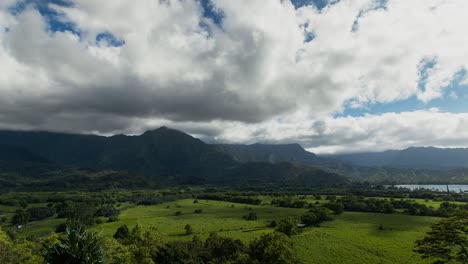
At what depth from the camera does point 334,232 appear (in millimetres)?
138875

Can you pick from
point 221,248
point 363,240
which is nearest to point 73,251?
point 221,248

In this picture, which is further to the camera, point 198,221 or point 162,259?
point 198,221

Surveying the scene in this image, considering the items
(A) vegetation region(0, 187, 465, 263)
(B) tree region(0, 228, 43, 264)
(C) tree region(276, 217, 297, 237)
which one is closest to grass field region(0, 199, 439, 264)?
(A) vegetation region(0, 187, 465, 263)

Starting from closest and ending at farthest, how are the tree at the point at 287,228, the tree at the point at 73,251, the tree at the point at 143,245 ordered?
the tree at the point at 73,251 → the tree at the point at 143,245 → the tree at the point at 287,228

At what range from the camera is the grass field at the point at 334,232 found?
106875 mm

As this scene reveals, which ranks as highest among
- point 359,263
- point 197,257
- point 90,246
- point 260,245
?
point 90,246

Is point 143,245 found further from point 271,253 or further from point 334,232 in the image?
point 334,232

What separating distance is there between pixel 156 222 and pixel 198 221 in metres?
23.1

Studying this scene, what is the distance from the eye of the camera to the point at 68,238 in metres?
33.2

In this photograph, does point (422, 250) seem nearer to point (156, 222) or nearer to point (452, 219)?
point (452, 219)

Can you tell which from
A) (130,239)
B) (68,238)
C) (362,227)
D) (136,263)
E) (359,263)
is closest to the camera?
(68,238)

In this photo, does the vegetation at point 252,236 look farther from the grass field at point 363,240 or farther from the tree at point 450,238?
the tree at point 450,238

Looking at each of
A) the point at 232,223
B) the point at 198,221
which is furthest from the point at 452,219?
the point at 198,221

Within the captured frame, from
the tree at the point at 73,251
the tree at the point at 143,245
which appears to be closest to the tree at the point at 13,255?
the tree at the point at 73,251
